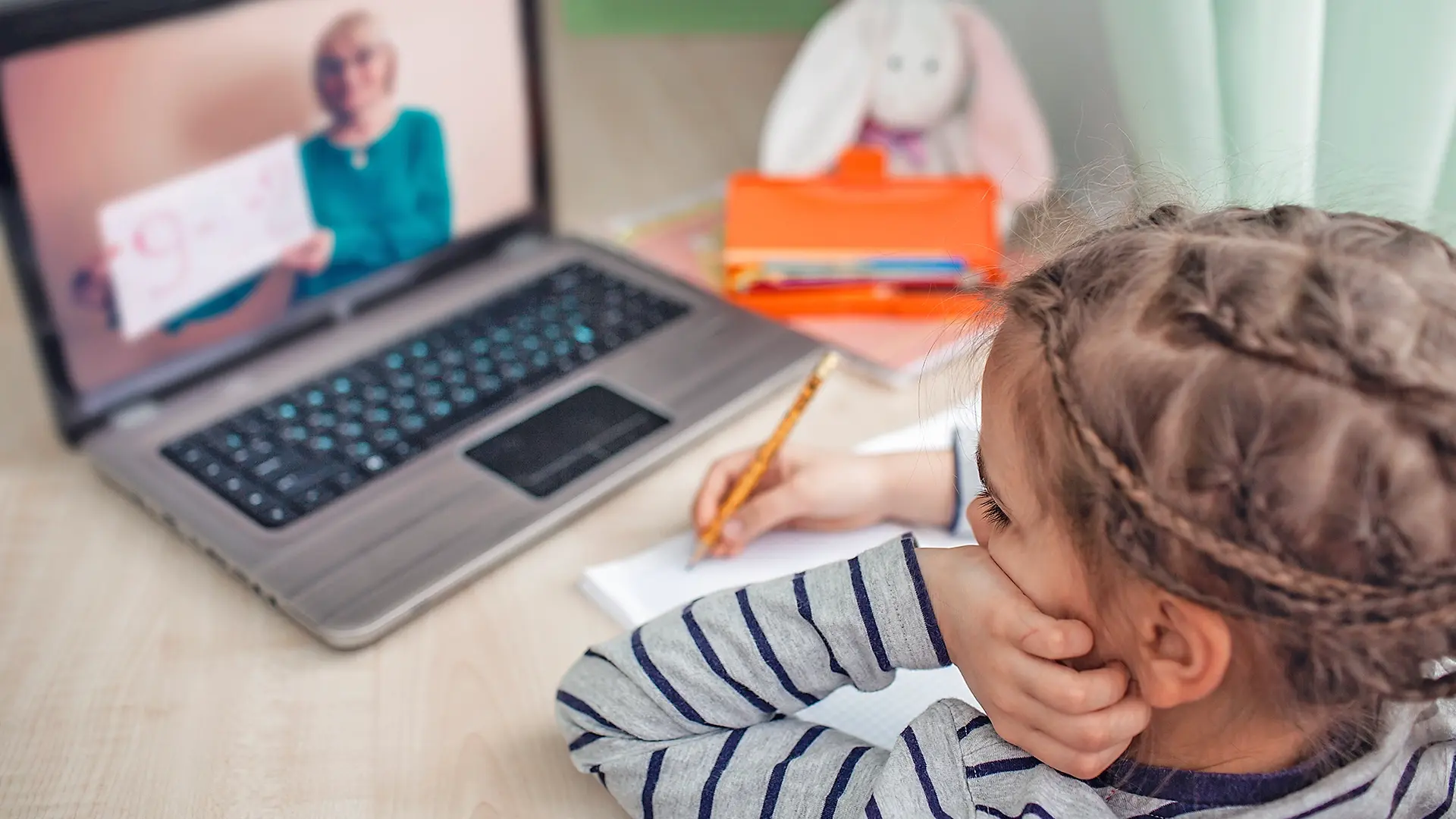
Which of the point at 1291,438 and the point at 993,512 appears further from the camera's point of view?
the point at 993,512

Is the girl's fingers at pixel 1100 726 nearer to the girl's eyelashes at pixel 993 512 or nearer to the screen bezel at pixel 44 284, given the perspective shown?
the girl's eyelashes at pixel 993 512

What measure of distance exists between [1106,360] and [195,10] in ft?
1.90

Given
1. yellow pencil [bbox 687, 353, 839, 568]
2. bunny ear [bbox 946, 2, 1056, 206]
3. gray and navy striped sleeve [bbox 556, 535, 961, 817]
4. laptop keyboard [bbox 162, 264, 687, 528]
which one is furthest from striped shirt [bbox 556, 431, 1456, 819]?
bunny ear [bbox 946, 2, 1056, 206]

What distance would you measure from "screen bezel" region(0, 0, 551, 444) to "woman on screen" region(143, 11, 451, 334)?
19 millimetres

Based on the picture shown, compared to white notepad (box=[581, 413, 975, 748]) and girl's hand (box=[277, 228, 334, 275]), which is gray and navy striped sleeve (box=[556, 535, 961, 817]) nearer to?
white notepad (box=[581, 413, 975, 748])

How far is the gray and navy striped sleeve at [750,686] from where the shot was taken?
1.66ft

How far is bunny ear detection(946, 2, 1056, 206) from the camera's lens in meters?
0.95

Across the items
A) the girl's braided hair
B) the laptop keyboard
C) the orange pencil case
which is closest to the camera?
the girl's braided hair

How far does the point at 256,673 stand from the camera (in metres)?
0.59

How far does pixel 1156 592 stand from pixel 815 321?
519mm

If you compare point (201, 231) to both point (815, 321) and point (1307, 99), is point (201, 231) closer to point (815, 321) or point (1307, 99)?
point (815, 321)

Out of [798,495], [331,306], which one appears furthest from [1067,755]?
[331,306]

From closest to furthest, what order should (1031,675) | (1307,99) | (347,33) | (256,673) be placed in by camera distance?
(1031,675) → (256,673) → (1307,99) → (347,33)

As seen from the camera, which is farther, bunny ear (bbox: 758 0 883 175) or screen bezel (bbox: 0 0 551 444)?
bunny ear (bbox: 758 0 883 175)
